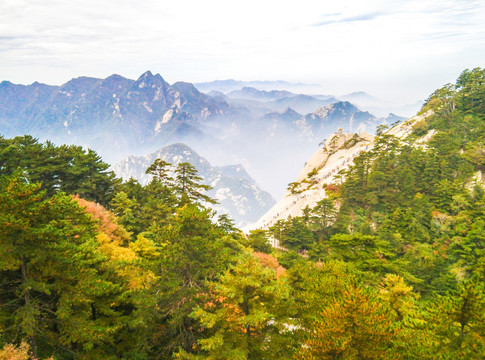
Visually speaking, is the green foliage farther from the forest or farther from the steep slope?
the steep slope

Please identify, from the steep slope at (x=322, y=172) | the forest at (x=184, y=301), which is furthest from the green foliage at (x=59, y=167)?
the steep slope at (x=322, y=172)

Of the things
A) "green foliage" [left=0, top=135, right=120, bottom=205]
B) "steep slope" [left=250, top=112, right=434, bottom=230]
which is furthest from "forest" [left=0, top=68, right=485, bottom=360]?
"steep slope" [left=250, top=112, right=434, bottom=230]

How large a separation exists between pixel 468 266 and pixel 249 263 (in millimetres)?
33551

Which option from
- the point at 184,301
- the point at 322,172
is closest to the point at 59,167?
the point at 184,301

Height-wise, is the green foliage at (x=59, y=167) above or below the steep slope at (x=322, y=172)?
above

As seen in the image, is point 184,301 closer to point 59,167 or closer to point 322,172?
point 59,167

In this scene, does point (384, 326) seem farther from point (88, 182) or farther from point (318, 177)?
point (318, 177)

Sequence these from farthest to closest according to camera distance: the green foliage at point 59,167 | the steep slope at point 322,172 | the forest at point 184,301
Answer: the steep slope at point 322,172
the green foliage at point 59,167
the forest at point 184,301

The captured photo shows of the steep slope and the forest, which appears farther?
the steep slope

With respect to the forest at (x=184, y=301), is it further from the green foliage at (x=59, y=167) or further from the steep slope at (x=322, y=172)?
the steep slope at (x=322, y=172)

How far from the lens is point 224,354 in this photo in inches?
448

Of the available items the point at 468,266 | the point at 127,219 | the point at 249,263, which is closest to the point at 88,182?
the point at 127,219

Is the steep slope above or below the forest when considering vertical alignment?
below

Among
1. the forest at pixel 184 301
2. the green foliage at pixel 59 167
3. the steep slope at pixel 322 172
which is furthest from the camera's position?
the steep slope at pixel 322 172
